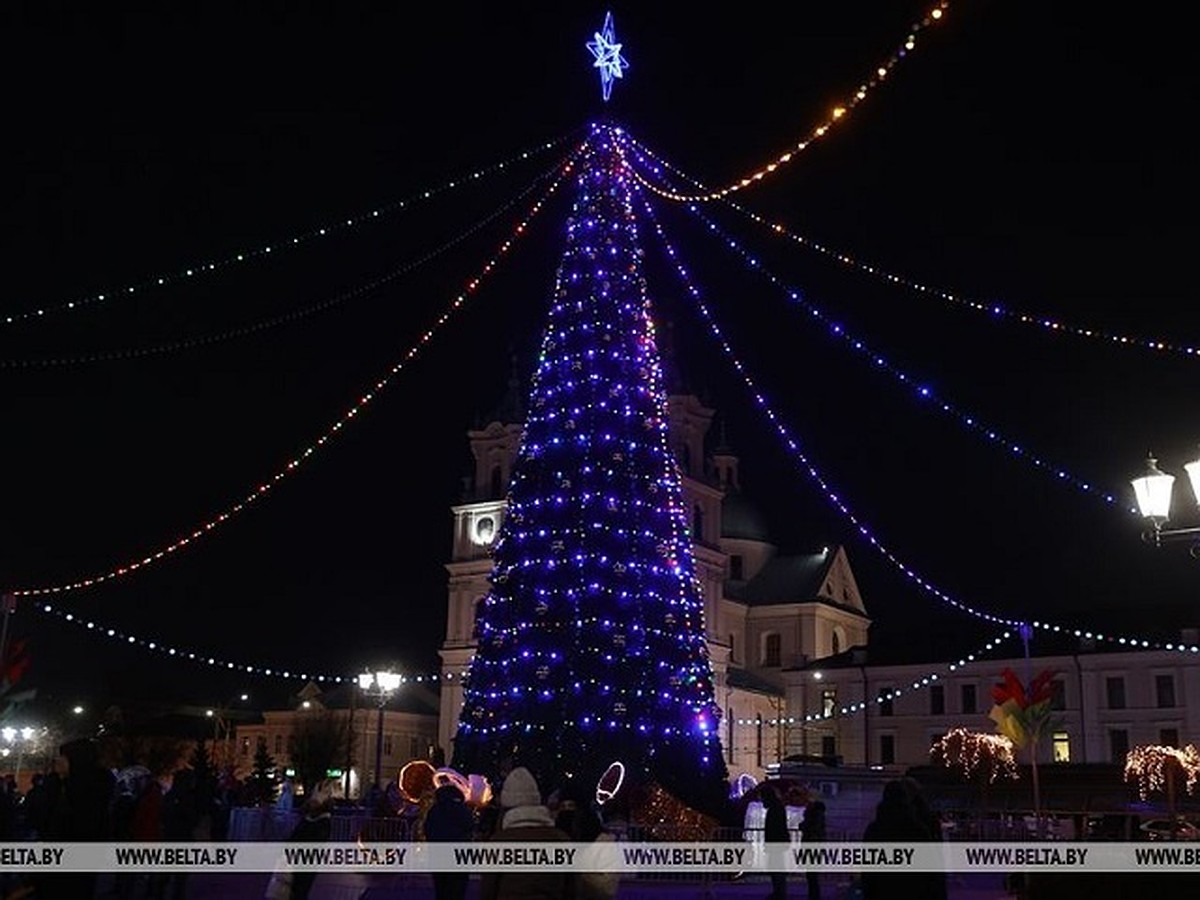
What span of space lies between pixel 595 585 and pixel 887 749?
45174 mm

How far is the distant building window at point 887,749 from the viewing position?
62.1m

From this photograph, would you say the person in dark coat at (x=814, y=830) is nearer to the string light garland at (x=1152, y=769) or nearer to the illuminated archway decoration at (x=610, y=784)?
the illuminated archway decoration at (x=610, y=784)

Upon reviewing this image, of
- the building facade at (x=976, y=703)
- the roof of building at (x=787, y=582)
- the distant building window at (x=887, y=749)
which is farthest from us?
the roof of building at (x=787, y=582)

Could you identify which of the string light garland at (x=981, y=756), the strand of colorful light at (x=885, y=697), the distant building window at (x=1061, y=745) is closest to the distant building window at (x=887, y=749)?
the strand of colorful light at (x=885, y=697)

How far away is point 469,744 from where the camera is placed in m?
21.8

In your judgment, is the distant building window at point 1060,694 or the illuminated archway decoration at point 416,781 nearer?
the illuminated archway decoration at point 416,781

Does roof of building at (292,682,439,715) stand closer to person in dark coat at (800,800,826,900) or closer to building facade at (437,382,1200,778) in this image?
building facade at (437,382,1200,778)

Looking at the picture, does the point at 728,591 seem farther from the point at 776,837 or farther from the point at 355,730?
the point at 776,837

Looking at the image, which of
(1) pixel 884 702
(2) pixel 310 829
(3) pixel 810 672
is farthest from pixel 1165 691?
(2) pixel 310 829

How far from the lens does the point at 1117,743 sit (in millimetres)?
55750

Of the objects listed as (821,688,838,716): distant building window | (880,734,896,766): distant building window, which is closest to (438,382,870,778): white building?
(821,688,838,716): distant building window

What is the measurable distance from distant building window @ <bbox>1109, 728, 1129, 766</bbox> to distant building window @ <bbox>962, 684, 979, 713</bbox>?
632cm

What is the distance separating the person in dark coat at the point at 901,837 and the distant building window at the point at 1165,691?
175 ft

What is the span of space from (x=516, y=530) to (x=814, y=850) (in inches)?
397
